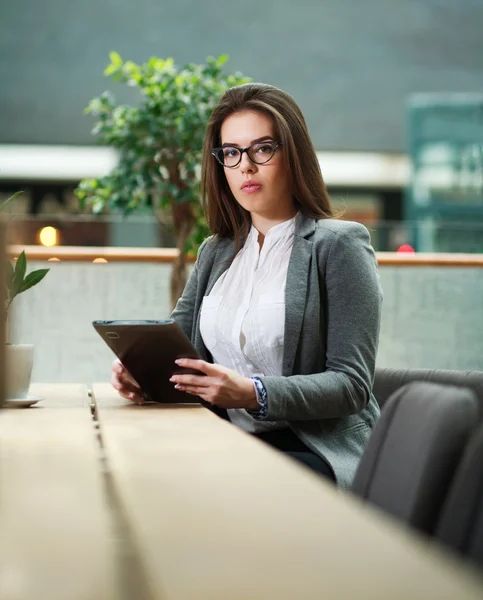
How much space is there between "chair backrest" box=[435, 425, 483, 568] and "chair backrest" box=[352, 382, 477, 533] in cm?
12

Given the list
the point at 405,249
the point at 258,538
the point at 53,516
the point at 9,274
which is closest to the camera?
the point at 258,538

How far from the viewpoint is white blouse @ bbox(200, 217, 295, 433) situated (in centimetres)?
204

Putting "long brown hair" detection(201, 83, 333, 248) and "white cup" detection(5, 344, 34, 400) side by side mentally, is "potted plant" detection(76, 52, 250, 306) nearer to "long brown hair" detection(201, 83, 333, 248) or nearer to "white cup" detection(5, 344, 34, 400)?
"long brown hair" detection(201, 83, 333, 248)

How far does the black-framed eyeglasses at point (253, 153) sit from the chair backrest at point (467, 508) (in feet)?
4.12

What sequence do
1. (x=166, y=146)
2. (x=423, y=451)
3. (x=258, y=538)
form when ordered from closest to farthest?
1. (x=258, y=538)
2. (x=423, y=451)
3. (x=166, y=146)

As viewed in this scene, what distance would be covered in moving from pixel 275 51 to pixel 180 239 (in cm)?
551

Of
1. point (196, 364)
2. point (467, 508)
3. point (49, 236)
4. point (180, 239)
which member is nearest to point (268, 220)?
point (196, 364)

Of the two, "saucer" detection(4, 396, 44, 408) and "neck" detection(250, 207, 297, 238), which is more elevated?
"neck" detection(250, 207, 297, 238)

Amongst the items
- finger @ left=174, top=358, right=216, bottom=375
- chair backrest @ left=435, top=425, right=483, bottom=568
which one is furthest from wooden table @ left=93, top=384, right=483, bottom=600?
finger @ left=174, top=358, right=216, bottom=375

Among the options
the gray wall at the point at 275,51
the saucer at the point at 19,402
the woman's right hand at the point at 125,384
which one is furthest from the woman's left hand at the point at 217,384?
the gray wall at the point at 275,51

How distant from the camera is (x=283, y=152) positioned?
214 centimetres

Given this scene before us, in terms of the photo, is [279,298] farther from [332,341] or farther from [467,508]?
[467,508]

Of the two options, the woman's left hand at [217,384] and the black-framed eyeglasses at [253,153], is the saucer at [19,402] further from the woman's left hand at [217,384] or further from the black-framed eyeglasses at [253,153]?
the black-framed eyeglasses at [253,153]

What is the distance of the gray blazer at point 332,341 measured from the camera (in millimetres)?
1861
